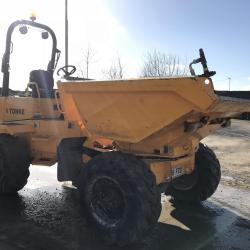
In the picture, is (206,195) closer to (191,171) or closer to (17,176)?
(191,171)

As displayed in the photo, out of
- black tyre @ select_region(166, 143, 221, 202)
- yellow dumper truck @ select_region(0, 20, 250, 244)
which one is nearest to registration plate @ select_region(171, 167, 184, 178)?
yellow dumper truck @ select_region(0, 20, 250, 244)

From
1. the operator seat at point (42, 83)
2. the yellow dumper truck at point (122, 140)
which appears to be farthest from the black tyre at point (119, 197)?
the operator seat at point (42, 83)

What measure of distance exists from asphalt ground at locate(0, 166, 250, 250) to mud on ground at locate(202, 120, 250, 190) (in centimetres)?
96

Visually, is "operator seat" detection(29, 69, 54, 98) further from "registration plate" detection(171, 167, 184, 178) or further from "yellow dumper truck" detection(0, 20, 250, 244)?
"registration plate" detection(171, 167, 184, 178)

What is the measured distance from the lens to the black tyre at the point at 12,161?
6281mm

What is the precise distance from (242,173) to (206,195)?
111 inches

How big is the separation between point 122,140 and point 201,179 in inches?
71.6

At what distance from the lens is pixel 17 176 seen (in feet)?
21.3

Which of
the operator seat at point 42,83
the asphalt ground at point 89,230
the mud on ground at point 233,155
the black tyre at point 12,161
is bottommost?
the asphalt ground at point 89,230

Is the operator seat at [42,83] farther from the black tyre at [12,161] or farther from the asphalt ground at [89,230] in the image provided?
the asphalt ground at [89,230]

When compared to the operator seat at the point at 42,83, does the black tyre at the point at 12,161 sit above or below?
below

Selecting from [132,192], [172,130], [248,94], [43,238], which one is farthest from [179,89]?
[248,94]

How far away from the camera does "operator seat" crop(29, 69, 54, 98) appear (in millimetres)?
6539

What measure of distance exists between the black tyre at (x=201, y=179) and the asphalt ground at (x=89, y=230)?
0.67 ft
